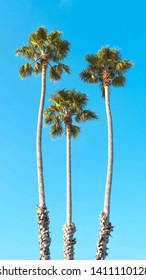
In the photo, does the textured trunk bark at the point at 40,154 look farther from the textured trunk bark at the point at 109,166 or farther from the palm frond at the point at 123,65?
Result: the palm frond at the point at 123,65

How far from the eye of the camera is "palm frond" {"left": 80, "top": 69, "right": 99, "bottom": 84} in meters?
36.0

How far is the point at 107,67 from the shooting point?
35562mm

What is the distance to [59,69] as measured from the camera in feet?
122

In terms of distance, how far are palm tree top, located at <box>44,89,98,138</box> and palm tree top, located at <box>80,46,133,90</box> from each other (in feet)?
5.82

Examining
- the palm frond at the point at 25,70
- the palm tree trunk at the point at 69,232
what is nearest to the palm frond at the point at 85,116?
the palm frond at the point at 25,70

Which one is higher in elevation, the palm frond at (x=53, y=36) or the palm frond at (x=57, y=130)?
the palm frond at (x=53, y=36)

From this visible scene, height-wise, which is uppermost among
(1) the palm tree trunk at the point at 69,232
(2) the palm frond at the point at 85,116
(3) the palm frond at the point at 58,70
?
(3) the palm frond at the point at 58,70

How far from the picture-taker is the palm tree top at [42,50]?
35750 millimetres

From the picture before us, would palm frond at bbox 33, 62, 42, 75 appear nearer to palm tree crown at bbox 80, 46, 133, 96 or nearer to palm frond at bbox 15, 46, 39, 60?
palm frond at bbox 15, 46, 39, 60
